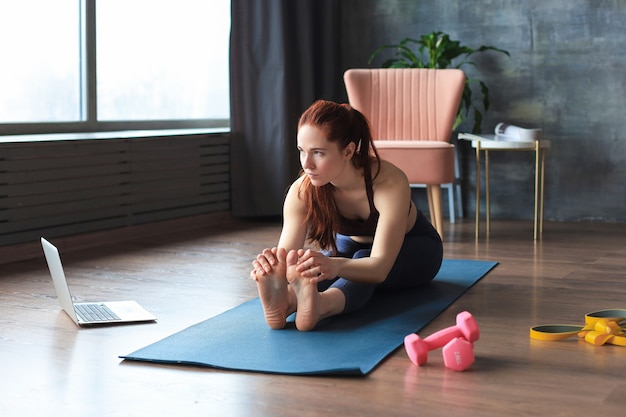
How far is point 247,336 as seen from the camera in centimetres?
231

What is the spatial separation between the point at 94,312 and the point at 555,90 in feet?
10.3

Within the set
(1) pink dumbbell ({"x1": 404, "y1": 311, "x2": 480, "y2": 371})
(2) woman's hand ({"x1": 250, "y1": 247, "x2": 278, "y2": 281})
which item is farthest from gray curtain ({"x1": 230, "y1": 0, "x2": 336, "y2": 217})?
(1) pink dumbbell ({"x1": 404, "y1": 311, "x2": 480, "y2": 371})

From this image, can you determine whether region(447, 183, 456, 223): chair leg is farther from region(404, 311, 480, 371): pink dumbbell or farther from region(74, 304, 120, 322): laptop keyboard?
A: region(404, 311, 480, 371): pink dumbbell

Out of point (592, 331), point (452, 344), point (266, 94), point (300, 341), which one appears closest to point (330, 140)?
point (300, 341)

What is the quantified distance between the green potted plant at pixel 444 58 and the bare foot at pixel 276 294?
8.93ft

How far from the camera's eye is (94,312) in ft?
8.53

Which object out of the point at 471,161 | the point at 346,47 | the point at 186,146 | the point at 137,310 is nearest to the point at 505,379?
the point at 137,310

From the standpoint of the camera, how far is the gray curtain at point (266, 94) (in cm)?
483

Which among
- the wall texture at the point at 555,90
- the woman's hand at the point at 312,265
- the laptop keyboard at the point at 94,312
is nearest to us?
the woman's hand at the point at 312,265

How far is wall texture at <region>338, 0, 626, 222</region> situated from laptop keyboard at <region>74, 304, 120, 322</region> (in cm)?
289

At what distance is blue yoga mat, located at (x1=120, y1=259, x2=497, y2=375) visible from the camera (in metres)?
2.05

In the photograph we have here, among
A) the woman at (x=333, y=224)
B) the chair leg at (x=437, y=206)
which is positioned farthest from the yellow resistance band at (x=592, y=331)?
the chair leg at (x=437, y=206)

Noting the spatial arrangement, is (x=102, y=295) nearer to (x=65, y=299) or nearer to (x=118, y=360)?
(x=65, y=299)

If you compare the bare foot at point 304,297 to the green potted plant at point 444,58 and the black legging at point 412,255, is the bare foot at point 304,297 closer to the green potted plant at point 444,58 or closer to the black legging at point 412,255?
the black legging at point 412,255
